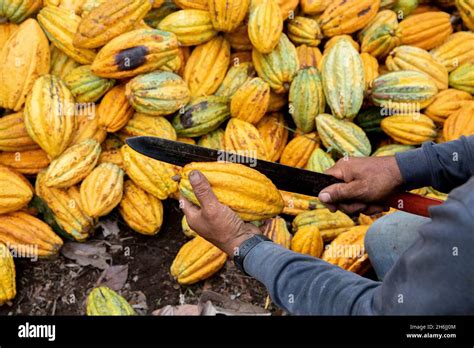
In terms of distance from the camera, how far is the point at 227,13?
3322 millimetres

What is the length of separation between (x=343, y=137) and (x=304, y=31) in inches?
28.5

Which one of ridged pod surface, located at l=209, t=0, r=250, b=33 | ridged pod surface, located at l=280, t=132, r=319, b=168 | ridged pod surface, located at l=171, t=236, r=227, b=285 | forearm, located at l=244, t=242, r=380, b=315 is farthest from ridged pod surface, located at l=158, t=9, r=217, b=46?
forearm, located at l=244, t=242, r=380, b=315

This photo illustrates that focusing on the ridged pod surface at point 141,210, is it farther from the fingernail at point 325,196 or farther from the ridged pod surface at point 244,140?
the fingernail at point 325,196

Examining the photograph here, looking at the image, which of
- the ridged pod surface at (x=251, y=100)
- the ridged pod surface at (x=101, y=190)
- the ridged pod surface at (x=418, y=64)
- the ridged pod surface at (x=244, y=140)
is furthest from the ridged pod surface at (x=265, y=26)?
the ridged pod surface at (x=101, y=190)

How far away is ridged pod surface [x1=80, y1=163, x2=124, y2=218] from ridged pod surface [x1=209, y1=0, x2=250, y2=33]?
1027mm

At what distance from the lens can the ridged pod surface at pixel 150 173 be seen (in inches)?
125

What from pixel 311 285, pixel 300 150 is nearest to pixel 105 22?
pixel 300 150

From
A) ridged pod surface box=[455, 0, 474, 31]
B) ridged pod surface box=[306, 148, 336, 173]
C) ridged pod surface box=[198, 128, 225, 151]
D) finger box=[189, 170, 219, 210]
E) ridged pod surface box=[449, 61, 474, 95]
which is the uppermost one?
ridged pod surface box=[455, 0, 474, 31]

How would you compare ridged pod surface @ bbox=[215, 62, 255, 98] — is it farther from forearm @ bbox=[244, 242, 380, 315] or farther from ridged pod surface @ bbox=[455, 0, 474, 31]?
forearm @ bbox=[244, 242, 380, 315]

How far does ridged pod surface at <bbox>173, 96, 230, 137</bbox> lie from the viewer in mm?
3348

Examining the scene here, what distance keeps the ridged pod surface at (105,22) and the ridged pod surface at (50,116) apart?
0.97ft

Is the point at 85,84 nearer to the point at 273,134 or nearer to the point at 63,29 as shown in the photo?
the point at 63,29

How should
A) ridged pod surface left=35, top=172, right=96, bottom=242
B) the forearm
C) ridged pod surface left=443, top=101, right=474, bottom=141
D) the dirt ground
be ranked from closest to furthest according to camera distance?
the forearm, the dirt ground, ridged pod surface left=35, top=172, right=96, bottom=242, ridged pod surface left=443, top=101, right=474, bottom=141
